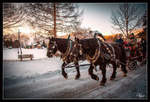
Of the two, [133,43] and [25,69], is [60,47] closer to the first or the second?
[25,69]

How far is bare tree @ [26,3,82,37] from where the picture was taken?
677 cm

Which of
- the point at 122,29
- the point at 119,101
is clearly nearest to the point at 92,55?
the point at 119,101

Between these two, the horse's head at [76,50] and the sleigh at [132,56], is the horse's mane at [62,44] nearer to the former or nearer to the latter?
the horse's head at [76,50]

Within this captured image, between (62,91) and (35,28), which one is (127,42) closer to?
(62,91)

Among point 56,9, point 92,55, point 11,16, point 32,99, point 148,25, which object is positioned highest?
point 56,9

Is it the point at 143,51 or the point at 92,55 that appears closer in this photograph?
the point at 92,55

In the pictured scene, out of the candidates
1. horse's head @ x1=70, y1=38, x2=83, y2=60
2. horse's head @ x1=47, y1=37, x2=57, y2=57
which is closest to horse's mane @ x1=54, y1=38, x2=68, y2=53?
horse's head @ x1=47, y1=37, x2=57, y2=57

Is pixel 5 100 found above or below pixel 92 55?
below

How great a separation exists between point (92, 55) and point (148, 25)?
8.89ft

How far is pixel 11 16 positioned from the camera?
157 inches

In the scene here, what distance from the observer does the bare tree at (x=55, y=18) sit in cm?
677

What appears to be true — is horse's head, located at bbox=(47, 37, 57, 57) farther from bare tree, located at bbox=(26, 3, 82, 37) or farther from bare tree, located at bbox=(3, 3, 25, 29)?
bare tree, located at bbox=(26, 3, 82, 37)

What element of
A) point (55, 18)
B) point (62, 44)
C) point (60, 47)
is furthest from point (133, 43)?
Answer: point (55, 18)

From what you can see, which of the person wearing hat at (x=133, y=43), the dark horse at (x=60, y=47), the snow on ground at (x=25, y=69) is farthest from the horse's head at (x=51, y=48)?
the person wearing hat at (x=133, y=43)
